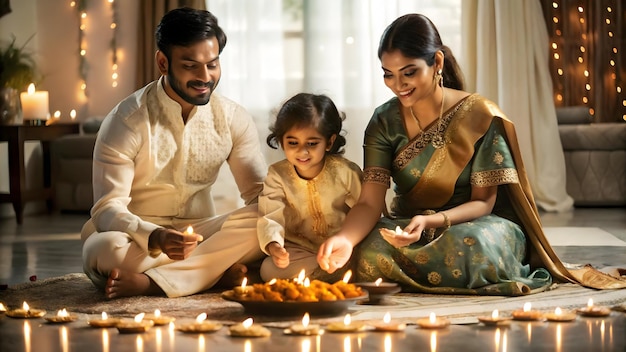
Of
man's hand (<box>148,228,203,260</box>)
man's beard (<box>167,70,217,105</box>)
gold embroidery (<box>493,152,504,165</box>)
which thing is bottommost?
man's hand (<box>148,228,203,260</box>)

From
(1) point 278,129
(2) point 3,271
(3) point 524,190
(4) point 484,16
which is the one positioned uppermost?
(4) point 484,16

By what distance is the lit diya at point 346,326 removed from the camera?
2.65 meters

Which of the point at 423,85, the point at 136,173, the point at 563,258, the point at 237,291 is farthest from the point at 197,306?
the point at 563,258

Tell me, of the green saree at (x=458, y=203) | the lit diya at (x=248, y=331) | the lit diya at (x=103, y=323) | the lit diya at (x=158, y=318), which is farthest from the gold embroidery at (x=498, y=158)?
the lit diya at (x=103, y=323)

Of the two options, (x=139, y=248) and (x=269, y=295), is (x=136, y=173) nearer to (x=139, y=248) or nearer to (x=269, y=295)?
(x=139, y=248)

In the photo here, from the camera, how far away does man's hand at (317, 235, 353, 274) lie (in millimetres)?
3133

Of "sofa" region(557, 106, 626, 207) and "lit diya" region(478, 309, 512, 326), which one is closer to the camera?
"lit diya" region(478, 309, 512, 326)

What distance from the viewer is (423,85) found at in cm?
334

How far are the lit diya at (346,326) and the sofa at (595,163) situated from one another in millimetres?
4618

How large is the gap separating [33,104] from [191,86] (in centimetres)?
371

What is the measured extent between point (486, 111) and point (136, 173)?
126 cm

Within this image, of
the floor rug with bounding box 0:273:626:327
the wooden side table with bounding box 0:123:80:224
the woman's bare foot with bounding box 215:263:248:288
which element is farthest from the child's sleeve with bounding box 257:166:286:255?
the wooden side table with bounding box 0:123:80:224

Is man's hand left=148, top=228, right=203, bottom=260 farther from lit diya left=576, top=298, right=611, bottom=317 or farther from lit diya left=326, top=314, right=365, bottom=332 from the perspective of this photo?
lit diya left=576, top=298, right=611, bottom=317

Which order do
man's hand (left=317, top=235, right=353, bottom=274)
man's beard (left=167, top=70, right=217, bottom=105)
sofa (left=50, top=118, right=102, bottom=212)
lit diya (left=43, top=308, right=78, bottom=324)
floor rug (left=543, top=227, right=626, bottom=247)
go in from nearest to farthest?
lit diya (left=43, top=308, right=78, bottom=324)
man's hand (left=317, top=235, right=353, bottom=274)
man's beard (left=167, top=70, right=217, bottom=105)
floor rug (left=543, top=227, right=626, bottom=247)
sofa (left=50, top=118, right=102, bottom=212)
